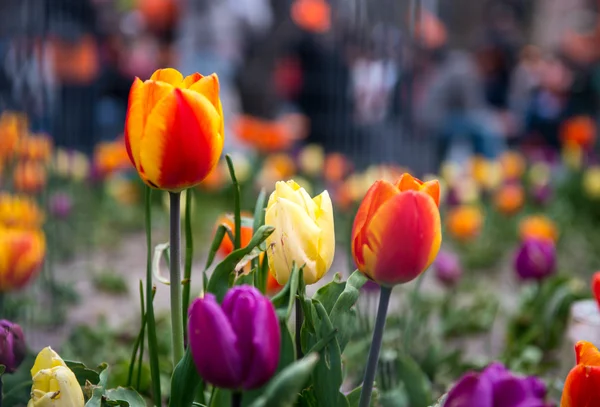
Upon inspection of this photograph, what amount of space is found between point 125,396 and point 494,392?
1.37ft

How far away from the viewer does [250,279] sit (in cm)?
80

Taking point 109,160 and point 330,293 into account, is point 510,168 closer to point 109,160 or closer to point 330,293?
point 109,160

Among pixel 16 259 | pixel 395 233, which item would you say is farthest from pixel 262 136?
pixel 395 233

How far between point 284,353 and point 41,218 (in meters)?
1.68

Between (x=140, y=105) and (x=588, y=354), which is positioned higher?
(x=140, y=105)

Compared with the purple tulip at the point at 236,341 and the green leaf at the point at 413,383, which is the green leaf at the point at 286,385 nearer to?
the purple tulip at the point at 236,341

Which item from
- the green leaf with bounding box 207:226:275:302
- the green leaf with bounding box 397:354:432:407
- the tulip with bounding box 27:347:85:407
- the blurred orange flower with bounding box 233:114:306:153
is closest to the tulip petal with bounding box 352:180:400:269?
the green leaf with bounding box 207:226:275:302

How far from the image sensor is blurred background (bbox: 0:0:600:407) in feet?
5.93

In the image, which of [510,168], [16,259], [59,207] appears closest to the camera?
[16,259]

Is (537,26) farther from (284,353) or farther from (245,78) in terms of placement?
(284,353)

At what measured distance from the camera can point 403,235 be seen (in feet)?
2.24

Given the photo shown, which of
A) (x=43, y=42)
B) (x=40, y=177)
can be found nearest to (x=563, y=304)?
(x=43, y=42)

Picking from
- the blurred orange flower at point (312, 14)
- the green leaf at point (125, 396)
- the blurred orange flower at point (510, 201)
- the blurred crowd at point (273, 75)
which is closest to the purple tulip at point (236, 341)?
the green leaf at point (125, 396)

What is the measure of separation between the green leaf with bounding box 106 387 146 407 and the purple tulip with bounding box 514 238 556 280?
50.5 inches
